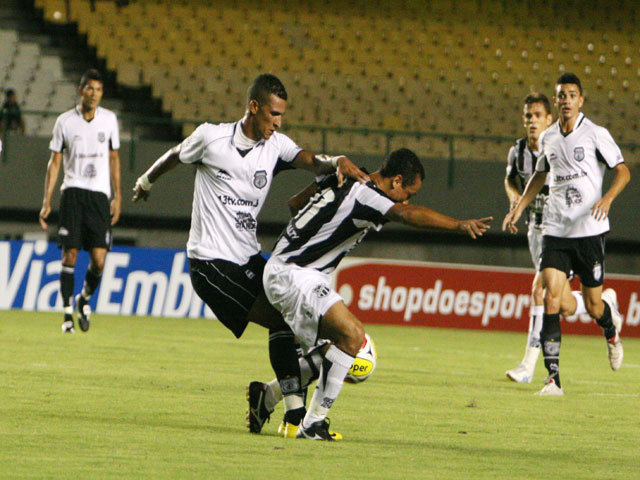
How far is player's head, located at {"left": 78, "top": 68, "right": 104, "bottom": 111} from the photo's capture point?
1091cm

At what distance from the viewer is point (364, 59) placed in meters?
22.1

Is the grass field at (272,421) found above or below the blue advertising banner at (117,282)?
above

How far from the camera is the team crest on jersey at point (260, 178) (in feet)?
20.3

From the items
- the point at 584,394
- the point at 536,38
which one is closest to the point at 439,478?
the point at 584,394

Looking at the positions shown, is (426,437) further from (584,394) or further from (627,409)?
(584,394)

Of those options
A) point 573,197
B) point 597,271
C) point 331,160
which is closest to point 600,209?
point 573,197

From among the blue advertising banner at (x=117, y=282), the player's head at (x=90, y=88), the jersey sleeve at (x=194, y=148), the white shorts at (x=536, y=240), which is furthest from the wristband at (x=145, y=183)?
the blue advertising banner at (x=117, y=282)

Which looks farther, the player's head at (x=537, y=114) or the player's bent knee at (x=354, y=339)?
the player's head at (x=537, y=114)

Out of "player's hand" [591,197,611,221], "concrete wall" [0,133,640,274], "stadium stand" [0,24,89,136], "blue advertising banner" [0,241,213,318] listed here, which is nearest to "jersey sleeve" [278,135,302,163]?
"player's hand" [591,197,611,221]

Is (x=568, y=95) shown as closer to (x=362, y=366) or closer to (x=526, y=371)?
(x=526, y=371)

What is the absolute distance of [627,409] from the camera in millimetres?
7348

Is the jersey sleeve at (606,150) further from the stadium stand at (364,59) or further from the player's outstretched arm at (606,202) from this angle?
the stadium stand at (364,59)

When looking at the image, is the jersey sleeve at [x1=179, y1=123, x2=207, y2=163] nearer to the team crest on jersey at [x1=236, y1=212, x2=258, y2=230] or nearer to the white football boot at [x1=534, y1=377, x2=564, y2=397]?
the team crest on jersey at [x1=236, y1=212, x2=258, y2=230]

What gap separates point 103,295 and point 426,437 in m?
10.5
